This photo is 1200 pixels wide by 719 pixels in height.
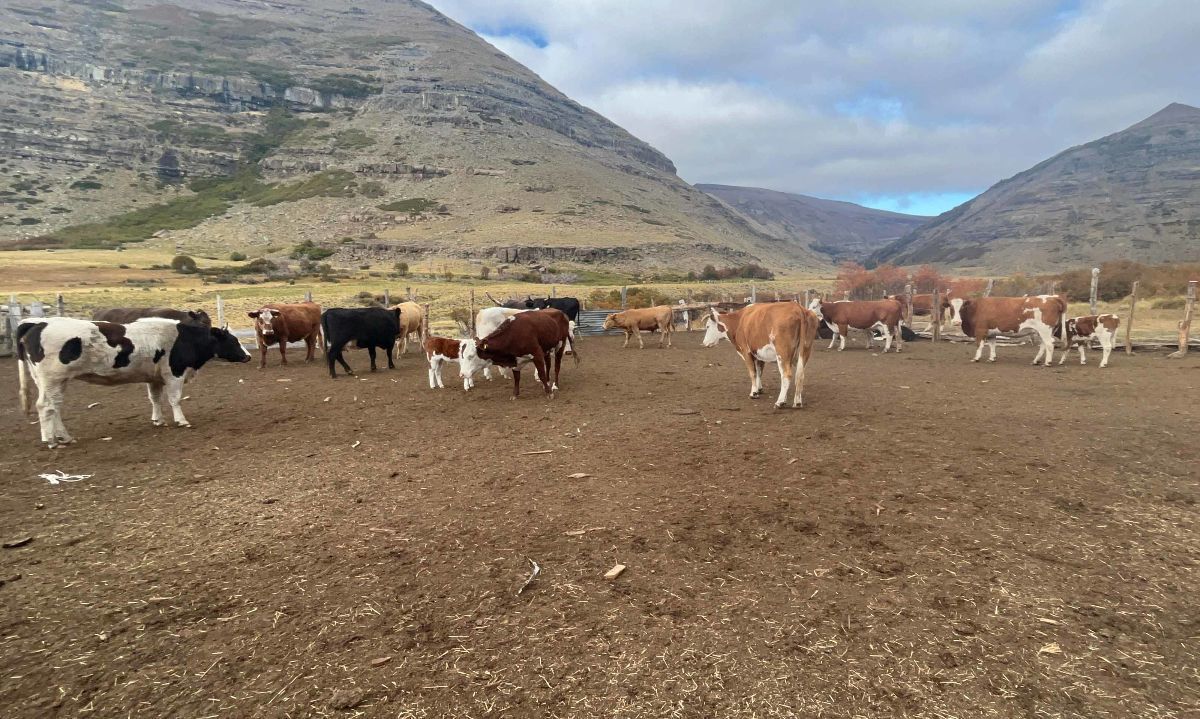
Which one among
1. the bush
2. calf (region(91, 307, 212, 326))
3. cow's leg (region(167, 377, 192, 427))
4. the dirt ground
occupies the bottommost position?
the dirt ground

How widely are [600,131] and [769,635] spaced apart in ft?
522

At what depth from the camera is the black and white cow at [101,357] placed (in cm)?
728

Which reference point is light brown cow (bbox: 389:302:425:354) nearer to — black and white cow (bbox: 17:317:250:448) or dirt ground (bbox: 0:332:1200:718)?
black and white cow (bbox: 17:317:250:448)

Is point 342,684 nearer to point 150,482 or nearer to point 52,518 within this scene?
point 52,518

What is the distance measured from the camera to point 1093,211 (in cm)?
9012

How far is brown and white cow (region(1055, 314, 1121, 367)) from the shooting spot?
44.5 ft

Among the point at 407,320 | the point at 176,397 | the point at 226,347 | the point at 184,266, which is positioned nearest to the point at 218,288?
the point at 184,266

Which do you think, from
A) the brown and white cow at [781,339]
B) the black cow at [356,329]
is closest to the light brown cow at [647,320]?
the black cow at [356,329]

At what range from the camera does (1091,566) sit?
3.90 metres

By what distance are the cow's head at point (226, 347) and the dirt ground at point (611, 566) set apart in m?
2.19

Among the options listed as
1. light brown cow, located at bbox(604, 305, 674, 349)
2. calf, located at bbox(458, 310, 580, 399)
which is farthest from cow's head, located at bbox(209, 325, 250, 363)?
light brown cow, located at bbox(604, 305, 674, 349)

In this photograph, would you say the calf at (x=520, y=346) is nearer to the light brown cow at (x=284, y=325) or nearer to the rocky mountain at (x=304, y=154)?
the light brown cow at (x=284, y=325)

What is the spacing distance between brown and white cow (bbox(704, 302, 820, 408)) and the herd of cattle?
2cm

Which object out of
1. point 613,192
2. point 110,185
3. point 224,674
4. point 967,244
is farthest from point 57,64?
point 967,244
